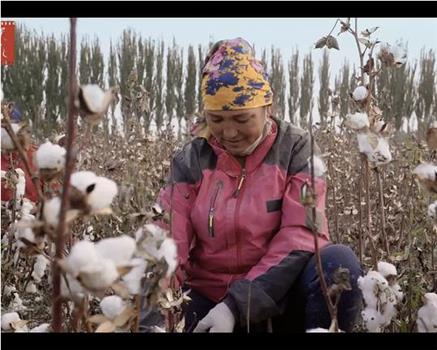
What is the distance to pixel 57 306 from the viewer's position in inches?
29.0

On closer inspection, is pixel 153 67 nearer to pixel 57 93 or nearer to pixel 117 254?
pixel 57 93

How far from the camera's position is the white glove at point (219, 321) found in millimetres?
1445

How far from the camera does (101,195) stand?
0.71 m

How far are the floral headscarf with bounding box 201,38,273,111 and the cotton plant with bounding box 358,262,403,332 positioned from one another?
494mm

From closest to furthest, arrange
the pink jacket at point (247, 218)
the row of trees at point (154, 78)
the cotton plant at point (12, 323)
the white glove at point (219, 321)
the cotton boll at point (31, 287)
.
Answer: the cotton plant at point (12, 323) < the white glove at point (219, 321) < the pink jacket at point (247, 218) < the cotton boll at point (31, 287) < the row of trees at point (154, 78)

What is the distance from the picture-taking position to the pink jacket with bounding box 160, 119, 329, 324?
156 centimetres

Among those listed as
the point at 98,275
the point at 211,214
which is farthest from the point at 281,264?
the point at 98,275

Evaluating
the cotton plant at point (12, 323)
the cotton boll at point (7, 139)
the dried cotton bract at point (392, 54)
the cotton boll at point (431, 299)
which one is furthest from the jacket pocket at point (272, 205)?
the cotton boll at point (7, 139)

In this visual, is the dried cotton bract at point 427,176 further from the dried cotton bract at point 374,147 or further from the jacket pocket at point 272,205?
the jacket pocket at point 272,205

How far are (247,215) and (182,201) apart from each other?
0.62 feet

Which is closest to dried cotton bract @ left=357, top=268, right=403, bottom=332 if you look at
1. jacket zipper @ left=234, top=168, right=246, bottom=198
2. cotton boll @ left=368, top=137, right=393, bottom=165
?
cotton boll @ left=368, top=137, right=393, bottom=165

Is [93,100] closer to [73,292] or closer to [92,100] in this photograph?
[92,100]

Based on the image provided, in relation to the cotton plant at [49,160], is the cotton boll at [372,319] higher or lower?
lower
